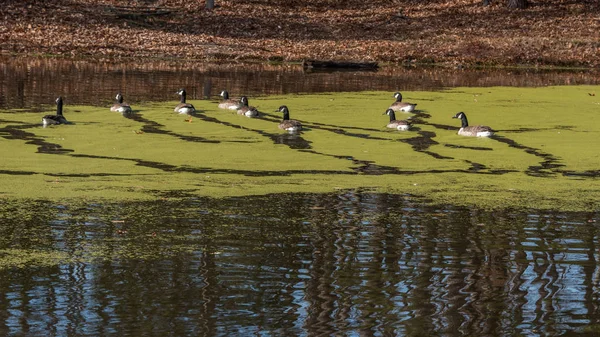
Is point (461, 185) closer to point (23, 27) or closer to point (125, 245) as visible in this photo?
point (125, 245)

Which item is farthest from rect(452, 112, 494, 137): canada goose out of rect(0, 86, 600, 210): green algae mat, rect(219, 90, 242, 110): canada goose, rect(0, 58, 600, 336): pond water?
rect(219, 90, 242, 110): canada goose

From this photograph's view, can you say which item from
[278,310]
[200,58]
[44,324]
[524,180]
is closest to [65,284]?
[44,324]

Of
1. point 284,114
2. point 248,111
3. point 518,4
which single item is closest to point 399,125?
point 284,114

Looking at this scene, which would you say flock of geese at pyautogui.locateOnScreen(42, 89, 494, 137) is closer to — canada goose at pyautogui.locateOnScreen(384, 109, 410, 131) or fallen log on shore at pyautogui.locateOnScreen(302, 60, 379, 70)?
canada goose at pyautogui.locateOnScreen(384, 109, 410, 131)

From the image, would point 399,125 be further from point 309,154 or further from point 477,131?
point 309,154

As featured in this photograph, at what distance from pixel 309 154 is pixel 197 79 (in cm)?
1666

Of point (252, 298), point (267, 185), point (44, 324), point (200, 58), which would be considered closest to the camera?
point (44, 324)

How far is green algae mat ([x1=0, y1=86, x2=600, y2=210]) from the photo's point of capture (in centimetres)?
1550

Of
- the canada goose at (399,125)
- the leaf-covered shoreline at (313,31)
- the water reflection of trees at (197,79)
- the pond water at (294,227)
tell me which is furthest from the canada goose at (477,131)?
the leaf-covered shoreline at (313,31)

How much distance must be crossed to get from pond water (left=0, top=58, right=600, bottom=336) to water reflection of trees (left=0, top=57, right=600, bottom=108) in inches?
150

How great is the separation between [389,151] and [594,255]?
328 inches

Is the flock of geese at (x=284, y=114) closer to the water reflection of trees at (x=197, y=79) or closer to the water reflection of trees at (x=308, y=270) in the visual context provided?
the water reflection of trees at (x=197, y=79)

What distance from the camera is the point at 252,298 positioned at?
32.0 ft

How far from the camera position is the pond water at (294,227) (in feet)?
30.5
